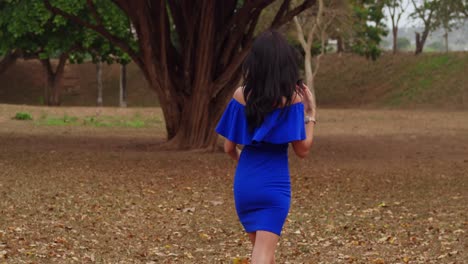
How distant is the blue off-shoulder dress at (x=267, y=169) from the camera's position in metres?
5.88

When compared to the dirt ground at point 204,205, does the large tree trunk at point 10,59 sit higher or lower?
higher

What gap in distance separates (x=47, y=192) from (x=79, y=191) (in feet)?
1.54

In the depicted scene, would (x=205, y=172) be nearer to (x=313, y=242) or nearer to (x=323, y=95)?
(x=313, y=242)

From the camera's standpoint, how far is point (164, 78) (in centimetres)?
2144

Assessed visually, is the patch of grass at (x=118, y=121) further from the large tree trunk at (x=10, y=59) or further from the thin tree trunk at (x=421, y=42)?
the thin tree trunk at (x=421, y=42)

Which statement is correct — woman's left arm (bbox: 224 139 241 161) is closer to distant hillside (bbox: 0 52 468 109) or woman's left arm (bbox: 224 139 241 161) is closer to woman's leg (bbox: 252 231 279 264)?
woman's leg (bbox: 252 231 279 264)

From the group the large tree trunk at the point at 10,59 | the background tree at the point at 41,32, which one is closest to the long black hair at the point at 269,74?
the background tree at the point at 41,32

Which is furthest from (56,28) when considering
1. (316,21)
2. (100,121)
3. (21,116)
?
(316,21)

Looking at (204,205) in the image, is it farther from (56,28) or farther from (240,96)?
(56,28)

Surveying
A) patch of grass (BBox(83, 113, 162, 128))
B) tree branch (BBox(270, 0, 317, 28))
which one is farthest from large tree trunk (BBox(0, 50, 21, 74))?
tree branch (BBox(270, 0, 317, 28))

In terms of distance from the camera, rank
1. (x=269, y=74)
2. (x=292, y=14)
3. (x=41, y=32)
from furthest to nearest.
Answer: (x=41, y=32) < (x=292, y=14) < (x=269, y=74)

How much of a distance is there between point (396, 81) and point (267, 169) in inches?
2126

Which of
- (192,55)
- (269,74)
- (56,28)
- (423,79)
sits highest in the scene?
(56,28)

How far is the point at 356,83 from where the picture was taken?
61500 mm
